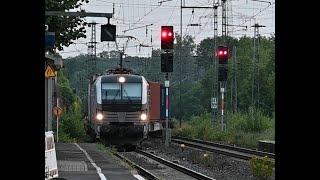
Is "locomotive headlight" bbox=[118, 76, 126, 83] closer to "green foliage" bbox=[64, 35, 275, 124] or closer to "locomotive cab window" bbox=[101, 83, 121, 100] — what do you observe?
"locomotive cab window" bbox=[101, 83, 121, 100]

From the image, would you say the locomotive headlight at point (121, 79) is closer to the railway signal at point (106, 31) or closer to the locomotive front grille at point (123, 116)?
the locomotive front grille at point (123, 116)

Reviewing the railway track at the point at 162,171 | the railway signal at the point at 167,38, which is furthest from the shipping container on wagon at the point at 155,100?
the railway track at the point at 162,171

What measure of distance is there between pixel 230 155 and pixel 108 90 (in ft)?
21.2

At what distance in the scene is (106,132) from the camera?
28.7m

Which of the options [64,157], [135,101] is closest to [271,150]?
[135,101]

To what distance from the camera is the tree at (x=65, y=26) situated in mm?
21125

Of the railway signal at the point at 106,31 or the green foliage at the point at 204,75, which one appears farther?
the green foliage at the point at 204,75

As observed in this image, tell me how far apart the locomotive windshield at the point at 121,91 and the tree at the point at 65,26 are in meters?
6.21

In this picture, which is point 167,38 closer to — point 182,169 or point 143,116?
point 143,116

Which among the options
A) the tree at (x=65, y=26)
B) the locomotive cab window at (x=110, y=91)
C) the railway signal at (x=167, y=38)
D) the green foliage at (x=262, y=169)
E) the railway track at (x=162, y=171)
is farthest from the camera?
the locomotive cab window at (x=110, y=91)

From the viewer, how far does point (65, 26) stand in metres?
22.0
